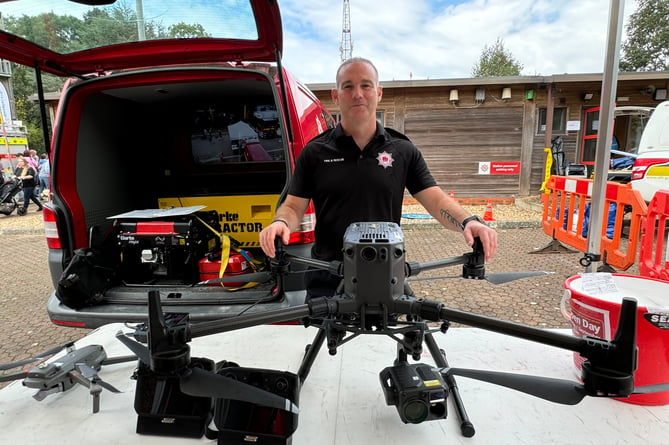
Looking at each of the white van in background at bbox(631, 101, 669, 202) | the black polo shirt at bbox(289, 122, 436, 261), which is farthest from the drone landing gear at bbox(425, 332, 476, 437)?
the white van in background at bbox(631, 101, 669, 202)

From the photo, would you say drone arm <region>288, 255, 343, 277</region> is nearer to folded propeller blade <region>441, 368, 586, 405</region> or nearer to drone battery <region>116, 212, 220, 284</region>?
folded propeller blade <region>441, 368, 586, 405</region>

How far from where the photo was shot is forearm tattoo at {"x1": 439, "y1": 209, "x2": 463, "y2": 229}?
1570 mm

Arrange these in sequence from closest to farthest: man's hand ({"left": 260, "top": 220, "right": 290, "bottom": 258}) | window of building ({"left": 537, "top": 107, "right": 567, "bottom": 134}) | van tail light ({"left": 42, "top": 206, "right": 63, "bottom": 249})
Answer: man's hand ({"left": 260, "top": 220, "right": 290, "bottom": 258}) → van tail light ({"left": 42, "top": 206, "right": 63, "bottom": 249}) → window of building ({"left": 537, "top": 107, "right": 567, "bottom": 134})

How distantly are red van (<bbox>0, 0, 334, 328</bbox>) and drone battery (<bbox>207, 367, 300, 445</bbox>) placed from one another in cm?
38

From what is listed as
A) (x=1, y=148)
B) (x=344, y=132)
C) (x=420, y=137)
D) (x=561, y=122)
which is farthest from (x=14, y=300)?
(x=1, y=148)

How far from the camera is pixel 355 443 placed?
4.12 ft

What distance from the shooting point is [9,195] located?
11148 millimetres

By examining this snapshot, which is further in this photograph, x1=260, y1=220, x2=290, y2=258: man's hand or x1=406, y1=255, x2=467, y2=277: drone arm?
x1=260, y1=220, x2=290, y2=258: man's hand

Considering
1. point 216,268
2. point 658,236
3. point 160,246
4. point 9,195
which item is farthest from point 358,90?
point 9,195

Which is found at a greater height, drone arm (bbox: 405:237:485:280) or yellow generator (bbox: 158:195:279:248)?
drone arm (bbox: 405:237:485:280)

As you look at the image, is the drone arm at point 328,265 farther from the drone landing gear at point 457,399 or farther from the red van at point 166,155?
the drone landing gear at point 457,399

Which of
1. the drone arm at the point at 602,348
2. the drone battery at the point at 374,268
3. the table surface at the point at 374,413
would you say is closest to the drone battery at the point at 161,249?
the table surface at the point at 374,413

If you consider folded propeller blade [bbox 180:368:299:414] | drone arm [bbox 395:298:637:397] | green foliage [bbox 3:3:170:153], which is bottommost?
folded propeller blade [bbox 180:368:299:414]

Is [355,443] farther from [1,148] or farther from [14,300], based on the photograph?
[1,148]
